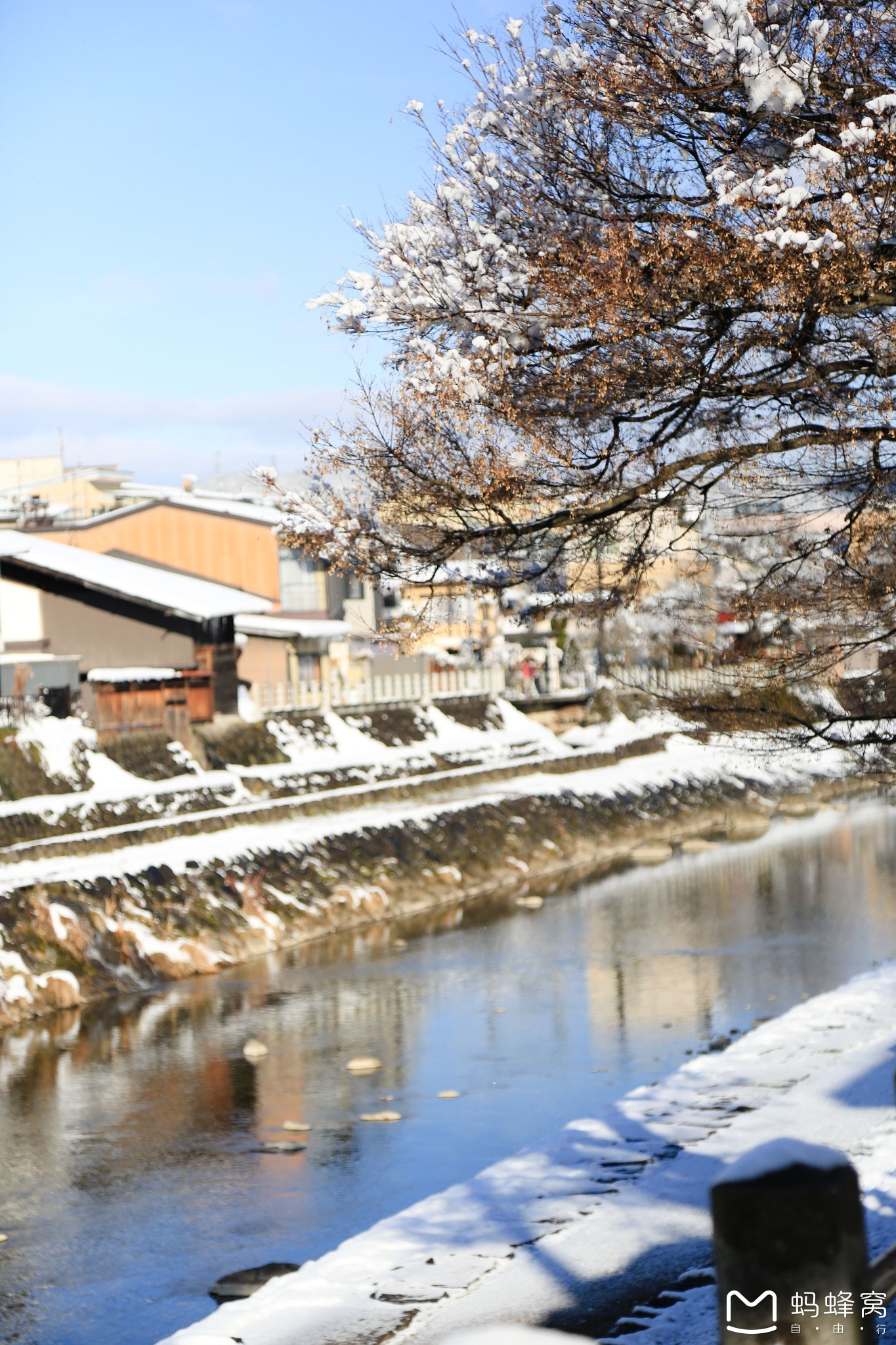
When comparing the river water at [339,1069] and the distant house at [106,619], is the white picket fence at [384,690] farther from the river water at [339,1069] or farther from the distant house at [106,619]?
the river water at [339,1069]

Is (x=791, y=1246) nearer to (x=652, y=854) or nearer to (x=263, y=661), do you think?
(x=652, y=854)

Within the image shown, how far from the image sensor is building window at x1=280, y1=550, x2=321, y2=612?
3950cm

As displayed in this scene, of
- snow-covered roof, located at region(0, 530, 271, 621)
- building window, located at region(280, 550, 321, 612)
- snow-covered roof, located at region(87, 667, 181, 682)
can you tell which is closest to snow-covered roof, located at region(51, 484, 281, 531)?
building window, located at region(280, 550, 321, 612)

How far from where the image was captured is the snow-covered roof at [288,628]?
35.8m

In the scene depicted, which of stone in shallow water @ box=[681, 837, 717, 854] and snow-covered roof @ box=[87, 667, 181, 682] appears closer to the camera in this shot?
snow-covered roof @ box=[87, 667, 181, 682]

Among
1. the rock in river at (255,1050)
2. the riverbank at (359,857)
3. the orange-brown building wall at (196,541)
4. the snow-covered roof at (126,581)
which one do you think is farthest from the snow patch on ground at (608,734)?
the rock in river at (255,1050)

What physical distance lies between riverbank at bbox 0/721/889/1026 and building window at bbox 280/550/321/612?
950cm

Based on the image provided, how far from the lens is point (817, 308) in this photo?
652 centimetres

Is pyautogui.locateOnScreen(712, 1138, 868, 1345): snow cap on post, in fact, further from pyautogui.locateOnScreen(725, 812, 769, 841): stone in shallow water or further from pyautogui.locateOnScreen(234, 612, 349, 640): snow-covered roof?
pyautogui.locateOnScreen(234, 612, 349, 640): snow-covered roof

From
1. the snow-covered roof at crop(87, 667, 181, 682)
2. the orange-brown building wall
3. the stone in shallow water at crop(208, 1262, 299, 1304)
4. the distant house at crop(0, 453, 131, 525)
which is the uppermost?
the distant house at crop(0, 453, 131, 525)

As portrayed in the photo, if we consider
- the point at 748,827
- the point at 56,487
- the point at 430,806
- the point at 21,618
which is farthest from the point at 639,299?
the point at 56,487

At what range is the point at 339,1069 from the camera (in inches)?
524

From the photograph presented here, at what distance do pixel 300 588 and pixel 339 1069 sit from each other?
89.6ft

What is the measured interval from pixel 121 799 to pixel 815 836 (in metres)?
14.7
